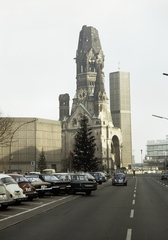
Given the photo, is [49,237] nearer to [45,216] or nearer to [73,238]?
[73,238]

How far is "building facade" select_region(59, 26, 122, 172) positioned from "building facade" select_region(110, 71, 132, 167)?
427cm

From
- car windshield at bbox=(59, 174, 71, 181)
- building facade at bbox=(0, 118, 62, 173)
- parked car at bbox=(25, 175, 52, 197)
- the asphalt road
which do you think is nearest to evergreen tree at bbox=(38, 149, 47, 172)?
building facade at bbox=(0, 118, 62, 173)

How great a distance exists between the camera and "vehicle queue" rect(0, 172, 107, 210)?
18344 mm

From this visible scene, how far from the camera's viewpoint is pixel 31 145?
102 m

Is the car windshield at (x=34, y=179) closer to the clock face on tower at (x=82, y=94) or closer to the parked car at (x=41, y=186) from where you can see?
the parked car at (x=41, y=186)

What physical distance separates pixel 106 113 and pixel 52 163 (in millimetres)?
63574

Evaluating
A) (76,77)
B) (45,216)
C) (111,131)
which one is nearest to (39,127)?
(111,131)

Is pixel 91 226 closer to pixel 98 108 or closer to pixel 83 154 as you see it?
pixel 83 154

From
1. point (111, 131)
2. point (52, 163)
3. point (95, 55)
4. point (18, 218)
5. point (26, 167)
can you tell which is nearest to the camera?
point (18, 218)

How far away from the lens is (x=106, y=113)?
545 feet

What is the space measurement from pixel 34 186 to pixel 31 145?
76.5m

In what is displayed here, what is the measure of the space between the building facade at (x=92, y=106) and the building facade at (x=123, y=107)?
427cm

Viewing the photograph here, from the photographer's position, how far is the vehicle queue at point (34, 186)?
18.3m

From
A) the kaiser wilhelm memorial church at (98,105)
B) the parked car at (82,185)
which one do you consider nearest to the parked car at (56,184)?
the parked car at (82,185)
